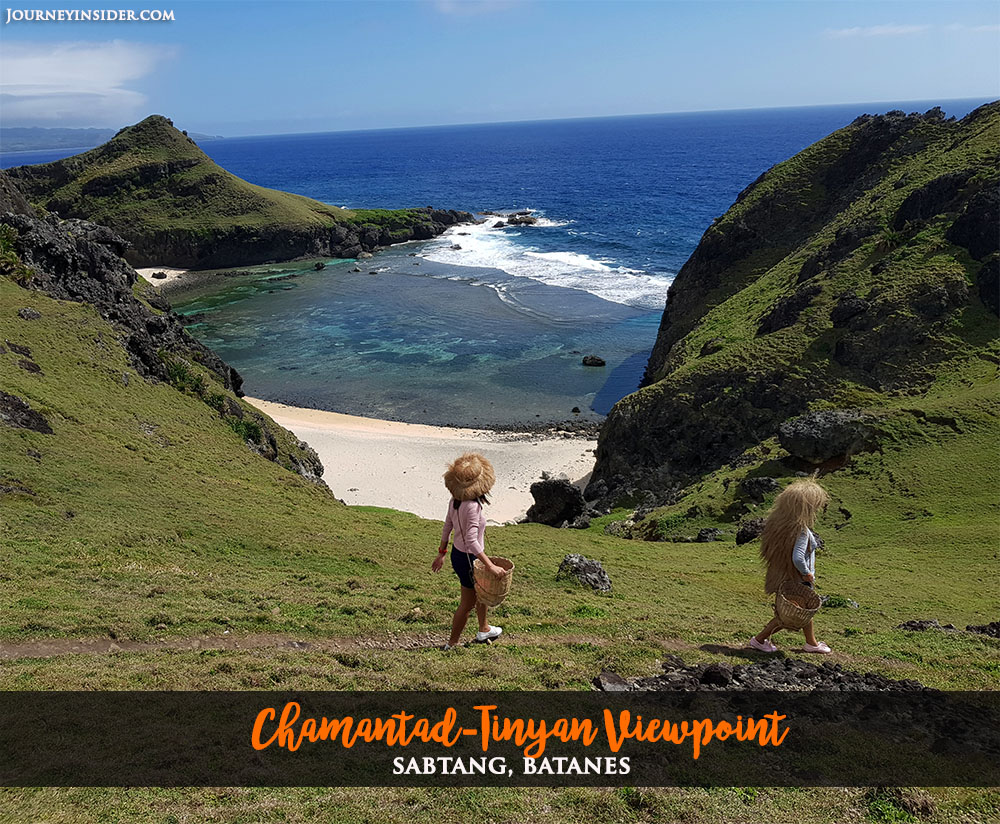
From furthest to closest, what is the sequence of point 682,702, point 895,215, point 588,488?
point 895,215
point 588,488
point 682,702

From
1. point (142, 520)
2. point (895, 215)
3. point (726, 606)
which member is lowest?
point (726, 606)

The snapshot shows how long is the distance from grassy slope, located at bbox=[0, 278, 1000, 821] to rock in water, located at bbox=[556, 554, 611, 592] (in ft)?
1.98

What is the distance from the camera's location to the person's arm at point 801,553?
40.5ft

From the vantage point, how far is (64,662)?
12156mm

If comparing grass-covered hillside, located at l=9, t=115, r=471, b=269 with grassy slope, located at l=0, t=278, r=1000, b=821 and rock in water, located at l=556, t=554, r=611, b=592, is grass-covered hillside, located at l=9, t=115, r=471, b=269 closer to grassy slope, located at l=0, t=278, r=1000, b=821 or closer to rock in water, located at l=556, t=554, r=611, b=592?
grassy slope, located at l=0, t=278, r=1000, b=821

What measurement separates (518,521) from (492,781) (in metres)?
33.2

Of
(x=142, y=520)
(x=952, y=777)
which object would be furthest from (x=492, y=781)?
(x=142, y=520)

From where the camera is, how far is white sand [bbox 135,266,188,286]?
12738 cm

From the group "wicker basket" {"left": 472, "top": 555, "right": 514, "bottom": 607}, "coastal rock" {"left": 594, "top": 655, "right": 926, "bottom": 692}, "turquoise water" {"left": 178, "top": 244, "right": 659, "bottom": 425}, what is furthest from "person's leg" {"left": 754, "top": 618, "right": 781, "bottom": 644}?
"turquoise water" {"left": 178, "top": 244, "right": 659, "bottom": 425}

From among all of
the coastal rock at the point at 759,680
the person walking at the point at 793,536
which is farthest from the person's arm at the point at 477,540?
the person walking at the point at 793,536

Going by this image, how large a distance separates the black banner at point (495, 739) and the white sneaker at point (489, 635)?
2395 millimetres

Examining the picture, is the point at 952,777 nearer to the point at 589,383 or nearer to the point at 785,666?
the point at 785,666

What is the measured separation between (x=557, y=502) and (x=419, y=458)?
53.4ft

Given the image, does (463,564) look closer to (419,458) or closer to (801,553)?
(801,553)
